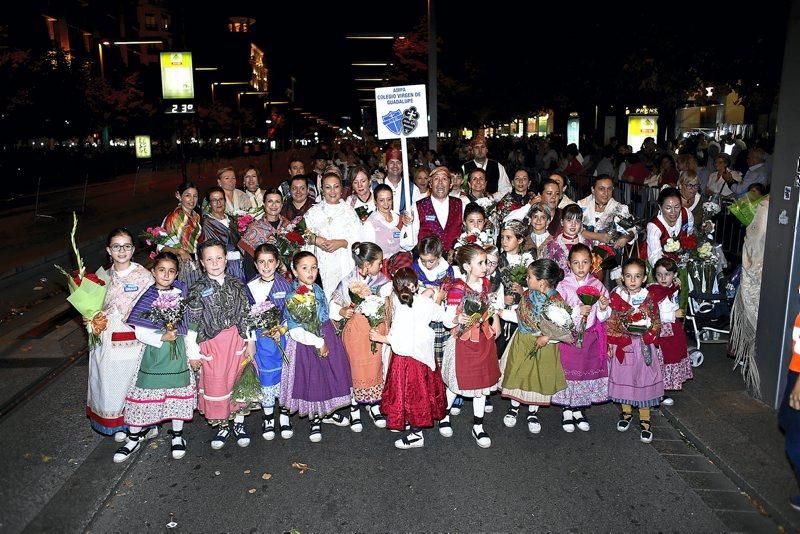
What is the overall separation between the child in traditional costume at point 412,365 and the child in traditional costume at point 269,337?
Result: 2.57 feet

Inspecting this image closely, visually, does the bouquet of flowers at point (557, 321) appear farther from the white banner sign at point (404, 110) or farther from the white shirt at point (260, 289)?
the white banner sign at point (404, 110)

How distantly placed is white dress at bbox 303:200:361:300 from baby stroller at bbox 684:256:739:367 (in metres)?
3.63

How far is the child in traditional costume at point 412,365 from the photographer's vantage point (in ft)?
17.0

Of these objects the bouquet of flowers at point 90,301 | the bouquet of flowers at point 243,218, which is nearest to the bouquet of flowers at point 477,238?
the bouquet of flowers at point 243,218

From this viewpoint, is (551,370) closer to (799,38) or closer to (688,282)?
(688,282)

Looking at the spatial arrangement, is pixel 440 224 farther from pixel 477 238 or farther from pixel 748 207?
pixel 748 207

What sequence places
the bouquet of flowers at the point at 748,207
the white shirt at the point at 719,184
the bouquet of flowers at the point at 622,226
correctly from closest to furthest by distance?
the bouquet of flowers at the point at 748,207
the bouquet of flowers at the point at 622,226
the white shirt at the point at 719,184

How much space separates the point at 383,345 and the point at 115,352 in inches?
86.7

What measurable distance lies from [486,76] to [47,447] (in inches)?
948

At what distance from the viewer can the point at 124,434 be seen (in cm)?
538

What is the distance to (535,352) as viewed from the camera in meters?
5.45

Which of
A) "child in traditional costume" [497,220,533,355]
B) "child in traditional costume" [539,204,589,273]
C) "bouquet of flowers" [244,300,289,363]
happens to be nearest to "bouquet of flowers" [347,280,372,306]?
"bouquet of flowers" [244,300,289,363]

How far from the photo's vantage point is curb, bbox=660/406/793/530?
422cm

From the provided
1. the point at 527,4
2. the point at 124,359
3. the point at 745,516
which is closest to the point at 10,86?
the point at 527,4
